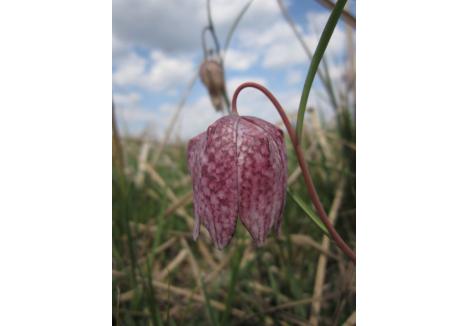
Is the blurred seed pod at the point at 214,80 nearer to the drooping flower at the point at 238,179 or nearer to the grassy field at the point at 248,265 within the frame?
the grassy field at the point at 248,265

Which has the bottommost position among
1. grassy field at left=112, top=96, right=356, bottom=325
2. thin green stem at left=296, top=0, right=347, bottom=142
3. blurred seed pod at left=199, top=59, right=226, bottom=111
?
grassy field at left=112, top=96, right=356, bottom=325

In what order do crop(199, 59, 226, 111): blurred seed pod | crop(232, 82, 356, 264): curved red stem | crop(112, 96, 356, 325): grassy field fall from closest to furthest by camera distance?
crop(232, 82, 356, 264): curved red stem < crop(112, 96, 356, 325): grassy field < crop(199, 59, 226, 111): blurred seed pod

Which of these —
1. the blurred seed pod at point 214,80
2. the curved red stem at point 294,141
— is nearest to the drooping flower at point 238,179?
the curved red stem at point 294,141

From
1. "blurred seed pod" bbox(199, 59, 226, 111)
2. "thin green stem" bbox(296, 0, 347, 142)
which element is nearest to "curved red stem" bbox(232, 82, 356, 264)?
"thin green stem" bbox(296, 0, 347, 142)

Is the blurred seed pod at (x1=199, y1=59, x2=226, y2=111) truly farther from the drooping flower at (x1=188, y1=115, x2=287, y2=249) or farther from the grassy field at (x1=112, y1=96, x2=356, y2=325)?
the drooping flower at (x1=188, y1=115, x2=287, y2=249)

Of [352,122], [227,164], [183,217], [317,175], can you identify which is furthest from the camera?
[183,217]
